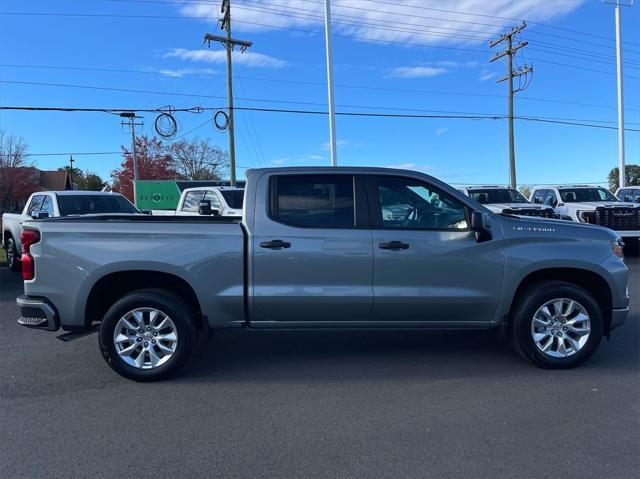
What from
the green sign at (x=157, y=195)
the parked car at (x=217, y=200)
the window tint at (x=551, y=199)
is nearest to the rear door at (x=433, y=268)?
the parked car at (x=217, y=200)

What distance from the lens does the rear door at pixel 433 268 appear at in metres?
4.75

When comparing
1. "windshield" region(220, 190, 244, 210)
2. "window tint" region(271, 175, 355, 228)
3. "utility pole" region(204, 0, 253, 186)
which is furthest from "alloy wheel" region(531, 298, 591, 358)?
"utility pole" region(204, 0, 253, 186)

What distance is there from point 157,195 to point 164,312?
28.0 m

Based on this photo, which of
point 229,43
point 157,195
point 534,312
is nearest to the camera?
point 534,312

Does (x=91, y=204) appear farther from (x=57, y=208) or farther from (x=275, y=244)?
(x=275, y=244)

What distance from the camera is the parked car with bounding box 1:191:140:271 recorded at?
11195 millimetres

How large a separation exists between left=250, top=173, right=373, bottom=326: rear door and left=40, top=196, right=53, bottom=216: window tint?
821 cm

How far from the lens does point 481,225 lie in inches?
185

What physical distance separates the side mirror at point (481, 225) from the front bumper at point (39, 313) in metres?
3.82

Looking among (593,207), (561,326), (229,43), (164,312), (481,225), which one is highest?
(229,43)

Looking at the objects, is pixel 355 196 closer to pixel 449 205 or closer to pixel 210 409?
pixel 449 205

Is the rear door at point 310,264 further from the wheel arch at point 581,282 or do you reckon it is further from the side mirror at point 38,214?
the side mirror at point 38,214

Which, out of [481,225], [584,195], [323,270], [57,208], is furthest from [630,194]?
[57,208]

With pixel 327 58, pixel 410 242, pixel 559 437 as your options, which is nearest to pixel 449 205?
pixel 410 242
